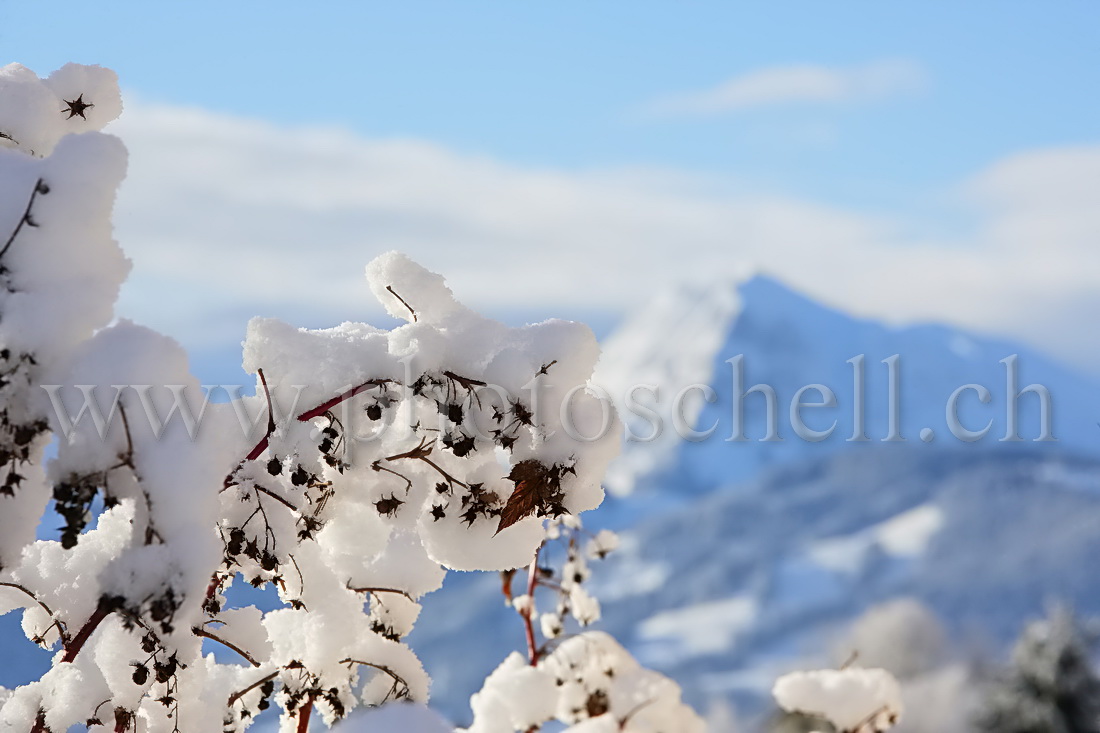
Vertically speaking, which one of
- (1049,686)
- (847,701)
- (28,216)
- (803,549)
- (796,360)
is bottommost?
(847,701)

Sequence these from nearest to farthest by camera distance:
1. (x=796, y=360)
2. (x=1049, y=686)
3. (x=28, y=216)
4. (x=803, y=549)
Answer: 1. (x=28, y=216)
2. (x=1049, y=686)
3. (x=803, y=549)
4. (x=796, y=360)

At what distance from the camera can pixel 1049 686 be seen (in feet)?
53.5

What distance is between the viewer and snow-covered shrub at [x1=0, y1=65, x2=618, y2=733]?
3.65 ft

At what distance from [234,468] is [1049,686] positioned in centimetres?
1761

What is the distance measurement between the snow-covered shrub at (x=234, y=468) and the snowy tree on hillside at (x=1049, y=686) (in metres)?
16.9

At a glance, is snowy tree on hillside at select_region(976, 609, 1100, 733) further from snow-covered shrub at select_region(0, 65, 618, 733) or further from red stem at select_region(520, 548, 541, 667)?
snow-covered shrub at select_region(0, 65, 618, 733)

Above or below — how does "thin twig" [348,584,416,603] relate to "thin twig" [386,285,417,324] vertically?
below

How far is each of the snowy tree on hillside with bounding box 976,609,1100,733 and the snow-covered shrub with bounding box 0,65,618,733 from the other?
16876mm

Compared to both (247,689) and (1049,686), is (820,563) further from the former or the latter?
(247,689)

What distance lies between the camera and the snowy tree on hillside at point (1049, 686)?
1623 cm

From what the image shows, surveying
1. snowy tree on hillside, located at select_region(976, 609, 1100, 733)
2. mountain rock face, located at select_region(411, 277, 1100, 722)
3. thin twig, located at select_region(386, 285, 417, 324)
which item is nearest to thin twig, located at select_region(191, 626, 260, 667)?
thin twig, located at select_region(386, 285, 417, 324)

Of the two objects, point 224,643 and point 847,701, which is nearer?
point 224,643

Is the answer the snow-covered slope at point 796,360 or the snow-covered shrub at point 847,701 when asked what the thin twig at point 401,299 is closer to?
the snow-covered shrub at point 847,701

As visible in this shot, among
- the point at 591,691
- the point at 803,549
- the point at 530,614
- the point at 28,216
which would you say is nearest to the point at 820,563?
the point at 803,549
